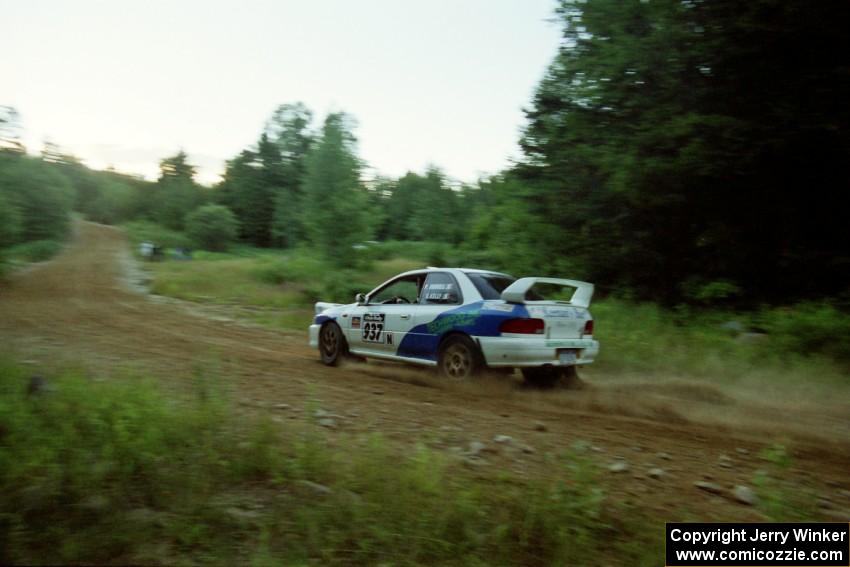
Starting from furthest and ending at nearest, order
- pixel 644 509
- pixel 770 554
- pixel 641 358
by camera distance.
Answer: pixel 641 358, pixel 644 509, pixel 770 554

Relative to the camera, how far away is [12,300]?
17875mm

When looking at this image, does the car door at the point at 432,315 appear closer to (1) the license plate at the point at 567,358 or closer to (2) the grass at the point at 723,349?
(1) the license plate at the point at 567,358

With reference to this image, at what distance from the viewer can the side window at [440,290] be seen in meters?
8.27

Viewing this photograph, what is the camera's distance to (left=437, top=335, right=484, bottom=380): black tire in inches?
306

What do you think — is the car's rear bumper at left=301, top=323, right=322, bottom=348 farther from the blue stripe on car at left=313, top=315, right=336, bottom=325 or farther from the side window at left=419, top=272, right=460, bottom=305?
the side window at left=419, top=272, right=460, bottom=305

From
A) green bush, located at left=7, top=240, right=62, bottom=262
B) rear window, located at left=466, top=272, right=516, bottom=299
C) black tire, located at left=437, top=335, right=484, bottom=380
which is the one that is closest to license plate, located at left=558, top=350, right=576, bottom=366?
black tire, located at left=437, top=335, right=484, bottom=380

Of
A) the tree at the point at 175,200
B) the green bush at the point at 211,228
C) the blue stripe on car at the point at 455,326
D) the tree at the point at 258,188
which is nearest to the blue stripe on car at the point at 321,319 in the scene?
the blue stripe on car at the point at 455,326

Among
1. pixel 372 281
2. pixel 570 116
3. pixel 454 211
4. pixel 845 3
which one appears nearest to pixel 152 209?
pixel 454 211

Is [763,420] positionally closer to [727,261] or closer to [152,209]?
[727,261]

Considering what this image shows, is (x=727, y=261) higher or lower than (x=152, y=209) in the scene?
lower

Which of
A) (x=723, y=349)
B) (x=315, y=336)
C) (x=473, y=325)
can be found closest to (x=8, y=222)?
(x=315, y=336)

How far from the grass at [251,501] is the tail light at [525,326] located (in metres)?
3.11

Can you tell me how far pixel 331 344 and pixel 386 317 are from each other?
1.47m

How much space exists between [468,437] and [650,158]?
9010 mm
